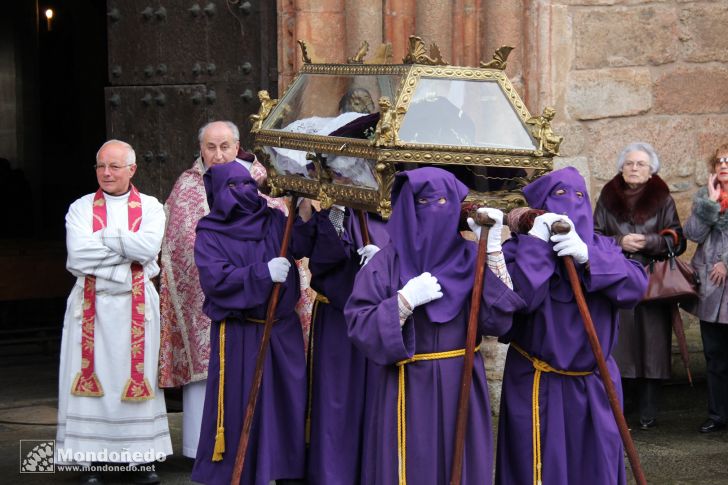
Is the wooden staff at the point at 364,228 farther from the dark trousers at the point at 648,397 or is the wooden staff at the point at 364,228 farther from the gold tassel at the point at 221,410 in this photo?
the dark trousers at the point at 648,397

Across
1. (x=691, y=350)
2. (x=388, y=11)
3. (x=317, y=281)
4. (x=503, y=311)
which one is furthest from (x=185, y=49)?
(x=503, y=311)

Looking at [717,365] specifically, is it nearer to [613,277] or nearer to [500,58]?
[613,277]

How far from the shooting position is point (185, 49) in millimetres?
8883

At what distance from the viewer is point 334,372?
651 cm

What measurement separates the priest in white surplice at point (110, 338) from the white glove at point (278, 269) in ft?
3.39

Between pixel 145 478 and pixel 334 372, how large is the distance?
51.4 inches

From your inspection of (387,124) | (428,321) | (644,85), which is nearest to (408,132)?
(387,124)

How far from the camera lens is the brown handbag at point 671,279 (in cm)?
799

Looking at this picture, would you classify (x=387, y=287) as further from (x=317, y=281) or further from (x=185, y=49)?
(x=185, y=49)

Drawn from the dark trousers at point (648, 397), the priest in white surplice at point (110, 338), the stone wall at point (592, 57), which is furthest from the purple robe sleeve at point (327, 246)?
the dark trousers at point (648, 397)

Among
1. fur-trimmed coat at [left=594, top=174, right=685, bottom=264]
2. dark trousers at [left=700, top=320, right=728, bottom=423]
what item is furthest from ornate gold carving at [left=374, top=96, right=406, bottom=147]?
dark trousers at [left=700, top=320, right=728, bottom=423]

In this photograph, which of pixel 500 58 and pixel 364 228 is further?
pixel 364 228

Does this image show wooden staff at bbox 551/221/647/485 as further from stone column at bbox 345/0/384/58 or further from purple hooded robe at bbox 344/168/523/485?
stone column at bbox 345/0/384/58

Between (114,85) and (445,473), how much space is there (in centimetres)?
482
